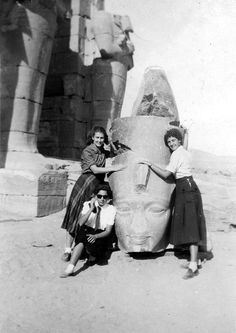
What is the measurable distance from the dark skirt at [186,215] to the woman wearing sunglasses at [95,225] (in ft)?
2.29

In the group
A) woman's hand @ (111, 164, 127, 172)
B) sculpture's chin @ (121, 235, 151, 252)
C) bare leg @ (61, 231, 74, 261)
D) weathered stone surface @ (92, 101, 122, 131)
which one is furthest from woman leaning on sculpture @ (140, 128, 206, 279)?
weathered stone surface @ (92, 101, 122, 131)

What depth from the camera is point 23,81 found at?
7.00 meters

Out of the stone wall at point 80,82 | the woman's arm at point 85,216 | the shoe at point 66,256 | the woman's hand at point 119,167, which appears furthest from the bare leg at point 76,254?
the stone wall at point 80,82

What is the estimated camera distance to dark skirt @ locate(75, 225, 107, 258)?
4152mm

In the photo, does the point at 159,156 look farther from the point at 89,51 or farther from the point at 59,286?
the point at 89,51

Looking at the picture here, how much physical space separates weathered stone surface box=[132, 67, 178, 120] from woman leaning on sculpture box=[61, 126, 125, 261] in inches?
45.2

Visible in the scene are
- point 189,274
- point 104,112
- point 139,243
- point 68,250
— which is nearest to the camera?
point 189,274

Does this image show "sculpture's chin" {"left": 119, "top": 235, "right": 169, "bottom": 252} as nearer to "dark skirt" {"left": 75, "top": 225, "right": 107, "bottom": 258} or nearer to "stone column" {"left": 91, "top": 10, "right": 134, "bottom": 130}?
"dark skirt" {"left": 75, "top": 225, "right": 107, "bottom": 258}

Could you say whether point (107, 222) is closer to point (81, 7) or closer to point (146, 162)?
point (146, 162)

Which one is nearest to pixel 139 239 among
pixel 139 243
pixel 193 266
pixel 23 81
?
pixel 139 243

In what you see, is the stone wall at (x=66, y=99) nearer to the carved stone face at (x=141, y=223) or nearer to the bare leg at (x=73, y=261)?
the carved stone face at (x=141, y=223)

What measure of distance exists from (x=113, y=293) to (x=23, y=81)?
4.64 m

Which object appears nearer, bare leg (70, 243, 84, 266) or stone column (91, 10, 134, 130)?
bare leg (70, 243, 84, 266)

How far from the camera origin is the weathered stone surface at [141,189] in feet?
13.7
